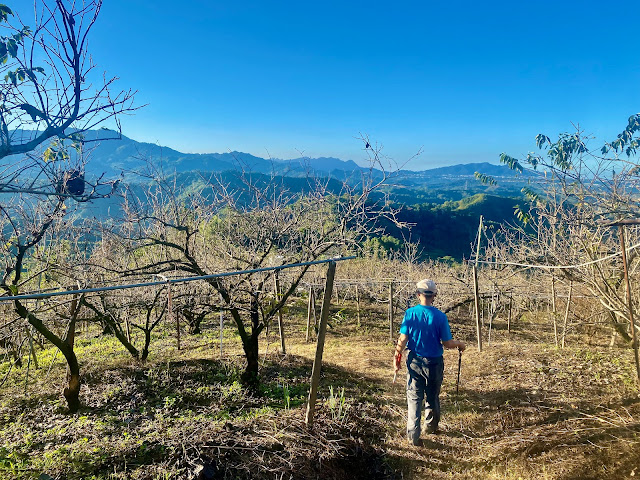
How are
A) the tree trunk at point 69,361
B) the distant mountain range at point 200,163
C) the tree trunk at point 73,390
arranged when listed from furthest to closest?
1. the distant mountain range at point 200,163
2. the tree trunk at point 73,390
3. the tree trunk at point 69,361

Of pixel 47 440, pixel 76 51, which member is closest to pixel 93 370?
pixel 47 440

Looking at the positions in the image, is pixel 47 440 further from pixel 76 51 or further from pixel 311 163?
pixel 311 163

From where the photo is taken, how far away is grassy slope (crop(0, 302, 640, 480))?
299 centimetres

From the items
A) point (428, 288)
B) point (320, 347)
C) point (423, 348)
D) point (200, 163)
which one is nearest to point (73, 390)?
point (320, 347)

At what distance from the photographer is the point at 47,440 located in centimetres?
388

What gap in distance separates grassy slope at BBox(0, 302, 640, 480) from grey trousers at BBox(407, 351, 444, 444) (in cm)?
24

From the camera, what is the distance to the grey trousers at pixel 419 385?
3514 millimetres

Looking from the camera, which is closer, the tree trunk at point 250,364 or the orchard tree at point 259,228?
the orchard tree at point 259,228

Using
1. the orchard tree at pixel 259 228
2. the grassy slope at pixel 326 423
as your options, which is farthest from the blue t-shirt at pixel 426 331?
the orchard tree at pixel 259 228

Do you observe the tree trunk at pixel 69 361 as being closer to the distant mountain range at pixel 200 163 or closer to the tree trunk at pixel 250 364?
the distant mountain range at pixel 200 163

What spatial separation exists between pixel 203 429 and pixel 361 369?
4229mm

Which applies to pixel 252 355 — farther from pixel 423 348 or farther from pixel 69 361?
pixel 423 348

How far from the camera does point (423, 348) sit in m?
3.50

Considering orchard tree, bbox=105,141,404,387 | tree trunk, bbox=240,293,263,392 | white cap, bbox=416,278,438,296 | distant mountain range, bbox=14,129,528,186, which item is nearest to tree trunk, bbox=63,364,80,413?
orchard tree, bbox=105,141,404,387
